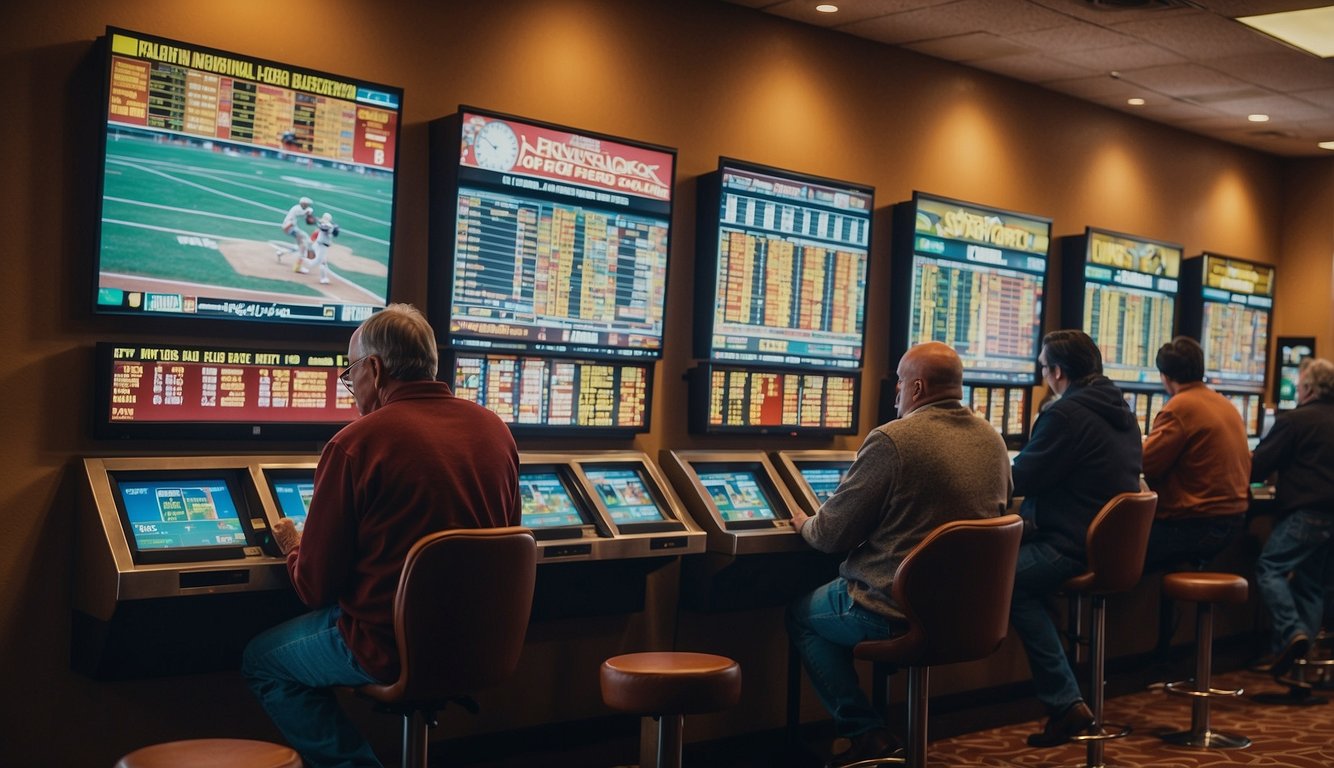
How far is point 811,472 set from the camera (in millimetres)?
5051

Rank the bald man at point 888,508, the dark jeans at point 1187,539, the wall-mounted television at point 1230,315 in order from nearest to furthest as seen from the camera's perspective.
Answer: the bald man at point 888,508 → the dark jeans at point 1187,539 → the wall-mounted television at point 1230,315

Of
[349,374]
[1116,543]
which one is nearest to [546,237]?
[349,374]

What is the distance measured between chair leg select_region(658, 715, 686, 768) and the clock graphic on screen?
5.79 feet

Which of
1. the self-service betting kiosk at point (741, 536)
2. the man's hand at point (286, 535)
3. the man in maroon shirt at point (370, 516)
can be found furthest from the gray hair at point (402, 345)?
the self-service betting kiosk at point (741, 536)

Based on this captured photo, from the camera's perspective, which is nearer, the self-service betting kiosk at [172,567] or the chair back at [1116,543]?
the self-service betting kiosk at [172,567]

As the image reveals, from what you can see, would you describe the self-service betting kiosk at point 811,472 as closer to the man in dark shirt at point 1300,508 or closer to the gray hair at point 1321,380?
the man in dark shirt at point 1300,508

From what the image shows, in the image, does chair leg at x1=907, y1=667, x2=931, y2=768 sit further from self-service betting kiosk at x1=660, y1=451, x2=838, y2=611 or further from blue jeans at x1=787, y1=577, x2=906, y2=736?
self-service betting kiosk at x1=660, y1=451, x2=838, y2=611

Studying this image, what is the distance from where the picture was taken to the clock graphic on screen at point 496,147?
13.4 ft

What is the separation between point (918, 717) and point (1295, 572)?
342 centimetres

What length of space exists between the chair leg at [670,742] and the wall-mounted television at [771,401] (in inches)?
58.7

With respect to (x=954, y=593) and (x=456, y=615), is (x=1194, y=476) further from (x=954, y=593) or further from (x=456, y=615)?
(x=456, y=615)

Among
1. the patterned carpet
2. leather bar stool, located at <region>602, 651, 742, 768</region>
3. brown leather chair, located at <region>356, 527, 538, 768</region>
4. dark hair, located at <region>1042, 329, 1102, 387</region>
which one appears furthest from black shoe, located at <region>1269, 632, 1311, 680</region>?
brown leather chair, located at <region>356, 527, 538, 768</region>

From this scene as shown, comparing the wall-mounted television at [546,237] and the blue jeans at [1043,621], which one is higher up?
the wall-mounted television at [546,237]

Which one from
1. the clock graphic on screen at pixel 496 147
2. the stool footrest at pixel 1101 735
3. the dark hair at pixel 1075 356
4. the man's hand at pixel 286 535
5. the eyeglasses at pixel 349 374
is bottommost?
the stool footrest at pixel 1101 735
